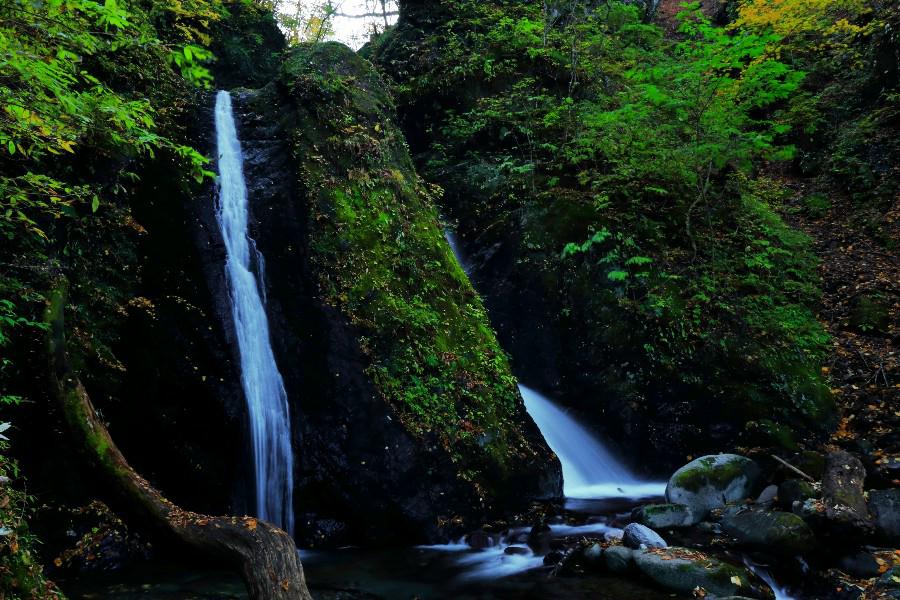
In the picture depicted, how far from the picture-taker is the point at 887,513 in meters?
5.81

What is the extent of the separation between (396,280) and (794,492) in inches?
234

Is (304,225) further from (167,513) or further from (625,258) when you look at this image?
(625,258)

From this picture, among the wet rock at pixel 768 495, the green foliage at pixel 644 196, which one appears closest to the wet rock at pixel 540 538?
the wet rock at pixel 768 495

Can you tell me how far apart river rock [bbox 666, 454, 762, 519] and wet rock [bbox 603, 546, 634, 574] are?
182 centimetres

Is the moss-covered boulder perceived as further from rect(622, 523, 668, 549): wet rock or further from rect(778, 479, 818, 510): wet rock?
rect(778, 479, 818, 510): wet rock

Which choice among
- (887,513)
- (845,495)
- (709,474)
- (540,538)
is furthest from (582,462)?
(887,513)

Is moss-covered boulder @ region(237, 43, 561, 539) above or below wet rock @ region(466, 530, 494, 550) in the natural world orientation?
above

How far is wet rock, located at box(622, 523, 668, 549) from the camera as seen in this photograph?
5.72 meters

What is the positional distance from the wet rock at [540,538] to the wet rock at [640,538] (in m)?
0.91

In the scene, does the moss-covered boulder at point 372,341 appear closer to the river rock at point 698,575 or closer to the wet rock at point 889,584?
the river rock at point 698,575

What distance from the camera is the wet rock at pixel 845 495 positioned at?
5.66m

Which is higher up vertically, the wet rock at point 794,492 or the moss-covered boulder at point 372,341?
the moss-covered boulder at point 372,341

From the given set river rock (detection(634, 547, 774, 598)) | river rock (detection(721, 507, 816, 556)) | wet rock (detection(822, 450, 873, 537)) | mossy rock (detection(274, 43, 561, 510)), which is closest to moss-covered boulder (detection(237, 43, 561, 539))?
mossy rock (detection(274, 43, 561, 510))

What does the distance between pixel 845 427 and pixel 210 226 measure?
10.3 m
